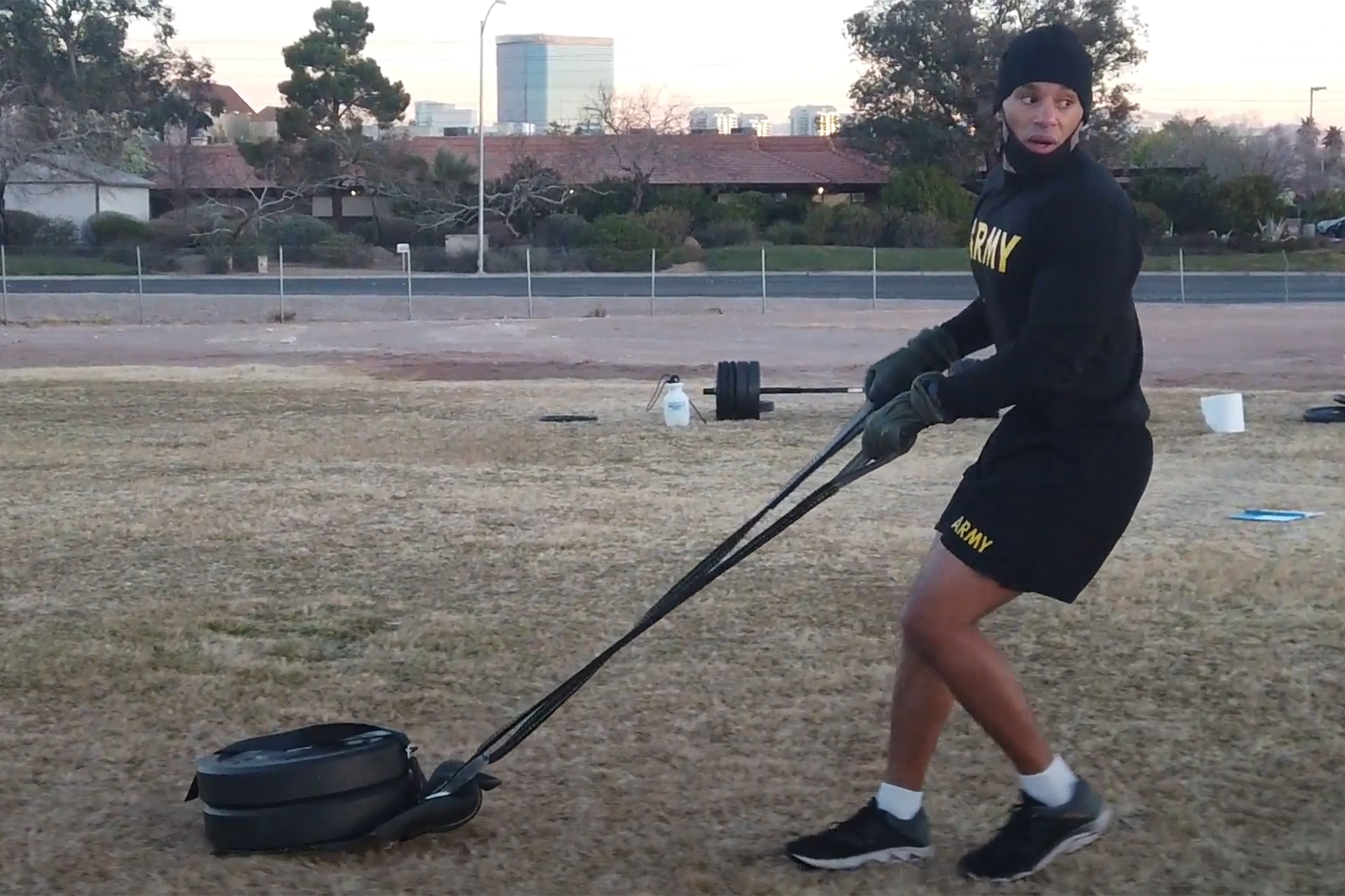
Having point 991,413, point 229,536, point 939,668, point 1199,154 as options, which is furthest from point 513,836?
point 1199,154

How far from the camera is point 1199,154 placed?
6106 centimetres

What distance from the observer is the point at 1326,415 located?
12.7 m

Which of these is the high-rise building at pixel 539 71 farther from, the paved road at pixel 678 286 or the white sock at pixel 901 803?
the white sock at pixel 901 803

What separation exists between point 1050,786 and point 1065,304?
114 centimetres

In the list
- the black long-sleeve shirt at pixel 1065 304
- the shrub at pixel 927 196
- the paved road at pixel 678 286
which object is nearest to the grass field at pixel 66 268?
the paved road at pixel 678 286

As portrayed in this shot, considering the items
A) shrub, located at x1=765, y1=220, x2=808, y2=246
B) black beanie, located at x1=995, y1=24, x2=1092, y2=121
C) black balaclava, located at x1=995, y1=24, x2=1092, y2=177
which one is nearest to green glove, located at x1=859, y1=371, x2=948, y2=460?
black balaclava, located at x1=995, y1=24, x2=1092, y2=177

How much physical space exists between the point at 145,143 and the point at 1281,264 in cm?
4253

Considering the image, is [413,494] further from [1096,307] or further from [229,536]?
[1096,307]

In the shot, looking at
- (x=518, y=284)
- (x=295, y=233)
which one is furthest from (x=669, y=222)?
(x=295, y=233)

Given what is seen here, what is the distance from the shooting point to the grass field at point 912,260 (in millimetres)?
45344

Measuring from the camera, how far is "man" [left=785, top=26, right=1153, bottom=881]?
3.41 metres

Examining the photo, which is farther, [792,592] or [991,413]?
[792,592]

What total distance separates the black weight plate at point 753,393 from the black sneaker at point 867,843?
919 centimetres

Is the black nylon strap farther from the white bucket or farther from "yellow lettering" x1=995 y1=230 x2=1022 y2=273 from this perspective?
the white bucket
